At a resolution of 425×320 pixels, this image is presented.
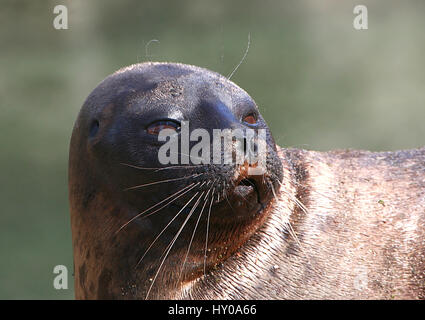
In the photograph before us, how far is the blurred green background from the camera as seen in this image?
11.0 m

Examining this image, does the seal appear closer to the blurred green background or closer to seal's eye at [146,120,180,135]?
seal's eye at [146,120,180,135]

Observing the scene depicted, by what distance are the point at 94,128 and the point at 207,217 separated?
87 cm

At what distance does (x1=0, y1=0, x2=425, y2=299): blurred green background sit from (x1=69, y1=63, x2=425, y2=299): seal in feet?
17.7

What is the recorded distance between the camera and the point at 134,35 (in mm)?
16203

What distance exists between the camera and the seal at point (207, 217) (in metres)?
3.74

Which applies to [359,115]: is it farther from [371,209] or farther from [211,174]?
[211,174]

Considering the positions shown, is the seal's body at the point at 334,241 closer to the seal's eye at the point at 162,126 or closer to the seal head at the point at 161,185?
the seal head at the point at 161,185

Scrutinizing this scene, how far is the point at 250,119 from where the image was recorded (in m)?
3.99

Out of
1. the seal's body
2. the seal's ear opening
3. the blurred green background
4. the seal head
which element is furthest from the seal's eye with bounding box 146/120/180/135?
the blurred green background

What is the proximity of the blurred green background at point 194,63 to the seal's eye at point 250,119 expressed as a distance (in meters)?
5.77

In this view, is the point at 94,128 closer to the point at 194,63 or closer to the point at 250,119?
the point at 250,119

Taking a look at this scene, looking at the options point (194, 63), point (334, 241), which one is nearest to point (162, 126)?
point (334, 241)

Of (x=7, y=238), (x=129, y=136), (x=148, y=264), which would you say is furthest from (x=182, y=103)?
(x=7, y=238)

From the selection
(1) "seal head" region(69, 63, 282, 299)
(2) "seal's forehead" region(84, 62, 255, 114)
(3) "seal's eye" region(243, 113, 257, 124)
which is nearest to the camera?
(1) "seal head" region(69, 63, 282, 299)
